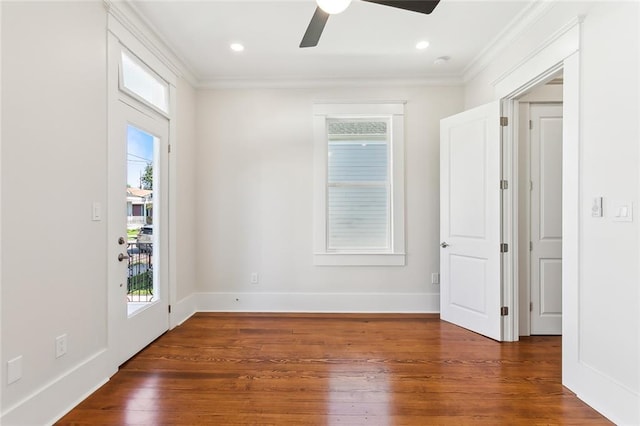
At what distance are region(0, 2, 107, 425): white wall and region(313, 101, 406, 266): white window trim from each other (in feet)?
7.00

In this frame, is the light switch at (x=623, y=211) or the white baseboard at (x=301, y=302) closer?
the light switch at (x=623, y=211)

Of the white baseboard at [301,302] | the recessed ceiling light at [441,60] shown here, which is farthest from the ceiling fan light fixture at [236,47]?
the white baseboard at [301,302]

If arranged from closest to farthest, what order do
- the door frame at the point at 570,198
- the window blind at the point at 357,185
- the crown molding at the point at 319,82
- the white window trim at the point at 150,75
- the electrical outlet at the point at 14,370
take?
1. the electrical outlet at the point at 14,370
2. the door frame at the point at 570,198
3. the white window trim at the point at 150,75
4. the crown molding at the point at 319,82
5. the window blind at the point at 357,185

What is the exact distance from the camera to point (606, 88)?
5.84 feet

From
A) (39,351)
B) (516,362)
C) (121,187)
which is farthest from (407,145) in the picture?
(39,351)

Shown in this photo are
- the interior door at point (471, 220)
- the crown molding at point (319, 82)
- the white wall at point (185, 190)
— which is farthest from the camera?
the crown molding at point (319, 82)

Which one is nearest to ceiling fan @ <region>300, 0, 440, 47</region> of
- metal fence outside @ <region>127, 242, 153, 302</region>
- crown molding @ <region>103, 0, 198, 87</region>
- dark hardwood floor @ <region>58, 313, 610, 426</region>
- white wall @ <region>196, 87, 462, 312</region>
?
crown molding @ <region>103, 0, 198, 87</region>

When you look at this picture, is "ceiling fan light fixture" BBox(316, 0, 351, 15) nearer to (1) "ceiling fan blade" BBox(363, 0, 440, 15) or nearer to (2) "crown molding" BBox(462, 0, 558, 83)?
(1) "ceiling fan blade" BBox(363, 0, 440, 15)

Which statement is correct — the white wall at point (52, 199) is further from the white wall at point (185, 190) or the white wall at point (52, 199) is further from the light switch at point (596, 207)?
the light switch at point (596, 207)

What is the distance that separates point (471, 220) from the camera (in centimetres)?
305

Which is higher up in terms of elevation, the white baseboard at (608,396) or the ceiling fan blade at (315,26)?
the ceiling fan blade at (315,26)

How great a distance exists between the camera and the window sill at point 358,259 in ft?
11.8

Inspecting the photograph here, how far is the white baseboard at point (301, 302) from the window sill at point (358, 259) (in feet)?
1.25

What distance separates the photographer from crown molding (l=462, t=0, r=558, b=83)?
7.42 ft
